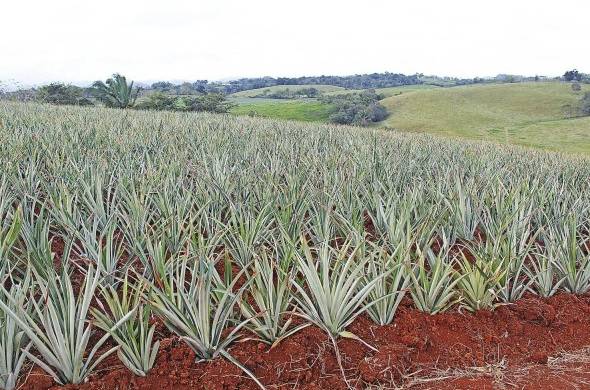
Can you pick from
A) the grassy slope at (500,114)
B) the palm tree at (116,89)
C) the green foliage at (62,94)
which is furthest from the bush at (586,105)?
the green foliage at (62,94)

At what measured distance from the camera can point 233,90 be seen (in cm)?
8394

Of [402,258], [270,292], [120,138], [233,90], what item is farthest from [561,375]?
[233,90]

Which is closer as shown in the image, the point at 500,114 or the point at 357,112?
the point at 357,112

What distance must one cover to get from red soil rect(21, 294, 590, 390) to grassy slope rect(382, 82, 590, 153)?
124 feet

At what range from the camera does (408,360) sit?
2.32m

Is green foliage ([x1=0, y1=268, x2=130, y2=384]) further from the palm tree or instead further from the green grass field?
the green grass field

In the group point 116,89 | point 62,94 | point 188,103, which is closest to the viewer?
point 116,89

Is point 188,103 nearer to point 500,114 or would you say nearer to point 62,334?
point 500,114

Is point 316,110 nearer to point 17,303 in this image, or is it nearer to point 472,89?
point 472,89

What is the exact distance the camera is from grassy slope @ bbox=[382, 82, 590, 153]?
4053 cm

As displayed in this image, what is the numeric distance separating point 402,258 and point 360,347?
559mm

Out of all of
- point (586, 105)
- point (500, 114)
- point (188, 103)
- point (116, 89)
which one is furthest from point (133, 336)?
point (586, 105)

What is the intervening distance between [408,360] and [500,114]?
5417cm

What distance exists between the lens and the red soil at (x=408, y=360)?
210 centimetres
